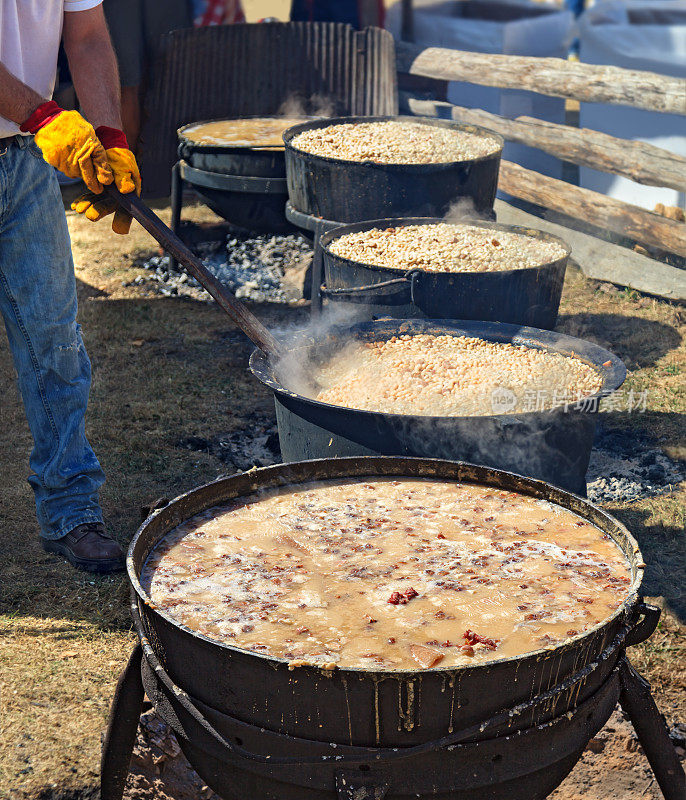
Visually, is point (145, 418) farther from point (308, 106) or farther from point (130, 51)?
→ point (130, 51)

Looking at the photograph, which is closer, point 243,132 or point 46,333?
point 46,333

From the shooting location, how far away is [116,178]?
13.3 ft

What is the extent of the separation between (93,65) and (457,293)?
7.50 feet

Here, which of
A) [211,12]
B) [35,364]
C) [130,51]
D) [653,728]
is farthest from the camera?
[211,12]

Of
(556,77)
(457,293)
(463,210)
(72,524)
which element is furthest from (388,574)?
(556,77)

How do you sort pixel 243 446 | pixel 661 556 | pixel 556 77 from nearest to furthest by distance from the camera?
1. pixel 661 556
2. pixel 243 446
3. pixel 556 77

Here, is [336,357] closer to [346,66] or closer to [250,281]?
[250,281]

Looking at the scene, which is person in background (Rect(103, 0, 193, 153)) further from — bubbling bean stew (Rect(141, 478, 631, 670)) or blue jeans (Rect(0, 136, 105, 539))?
bubbling bean stew (Rect(141, 478, 631, 670))

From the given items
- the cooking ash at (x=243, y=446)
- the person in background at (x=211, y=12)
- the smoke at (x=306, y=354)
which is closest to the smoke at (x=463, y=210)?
the cooking ash at (x=243, y=446)

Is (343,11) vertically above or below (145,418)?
above

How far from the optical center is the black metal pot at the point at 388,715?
7.17ft

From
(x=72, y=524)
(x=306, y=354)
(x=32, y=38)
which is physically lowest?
(x=72, y=524)

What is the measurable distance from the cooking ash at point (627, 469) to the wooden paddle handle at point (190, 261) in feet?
7.02

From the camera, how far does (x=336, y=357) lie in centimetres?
460
